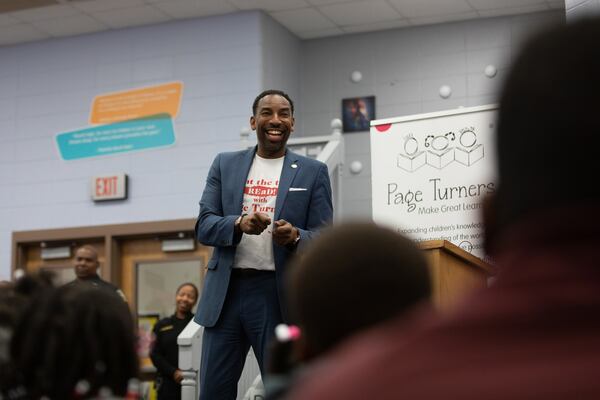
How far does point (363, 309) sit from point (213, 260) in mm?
2298

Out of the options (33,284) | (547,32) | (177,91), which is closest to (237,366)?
(33,284)

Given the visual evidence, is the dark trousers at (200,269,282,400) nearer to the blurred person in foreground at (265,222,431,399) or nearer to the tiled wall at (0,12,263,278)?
the blurred person in foreground at (265,222,431,399)

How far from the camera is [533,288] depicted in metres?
0.61

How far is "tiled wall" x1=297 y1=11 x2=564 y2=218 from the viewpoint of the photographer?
7949 mm

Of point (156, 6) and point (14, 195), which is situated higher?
point (156, 6)

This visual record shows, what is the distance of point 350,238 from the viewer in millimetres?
969

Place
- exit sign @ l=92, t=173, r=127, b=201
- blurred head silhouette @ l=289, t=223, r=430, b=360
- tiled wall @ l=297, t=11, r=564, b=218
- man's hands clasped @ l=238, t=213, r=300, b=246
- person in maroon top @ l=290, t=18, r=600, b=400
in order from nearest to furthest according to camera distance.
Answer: person in maroon top @ l=290, t=18, r=600, b=400, blurred head silhouette @ l=289, t=223, r=430, b=360, man's hands clasped @ l=238, t=213, r=300, b=246, exit sign @ l=92, t=173, r=127, b=201, tiled wall @ l=297, t=11, r=564, b=218

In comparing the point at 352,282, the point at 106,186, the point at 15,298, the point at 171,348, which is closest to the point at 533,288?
the point at 352,282

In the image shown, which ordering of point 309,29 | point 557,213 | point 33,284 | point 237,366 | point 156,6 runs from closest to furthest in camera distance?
point 557,213, point 33,284, point 237,366, point 156,6, point 309,29

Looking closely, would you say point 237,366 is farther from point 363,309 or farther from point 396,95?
point 396,95

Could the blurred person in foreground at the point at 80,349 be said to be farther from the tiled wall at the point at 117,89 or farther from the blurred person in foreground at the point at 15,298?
the tiled wall at the point at 117,89

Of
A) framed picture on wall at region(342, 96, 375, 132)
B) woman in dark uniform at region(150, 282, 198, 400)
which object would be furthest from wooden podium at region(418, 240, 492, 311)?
framed picture on wall at region(342, 96, 375, 132)

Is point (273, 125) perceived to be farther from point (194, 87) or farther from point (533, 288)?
point (194, 87)

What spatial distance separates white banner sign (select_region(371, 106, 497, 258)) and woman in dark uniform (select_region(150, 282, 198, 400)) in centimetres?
180
